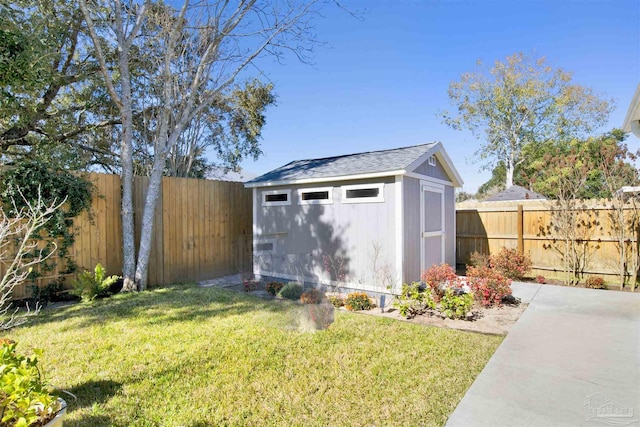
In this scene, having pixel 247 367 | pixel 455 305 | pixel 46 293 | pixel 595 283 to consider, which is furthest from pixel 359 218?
pixel 46 293

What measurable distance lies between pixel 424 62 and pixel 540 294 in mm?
7046

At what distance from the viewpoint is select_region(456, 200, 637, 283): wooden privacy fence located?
7.25 metres

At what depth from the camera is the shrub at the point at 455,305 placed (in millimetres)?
4863

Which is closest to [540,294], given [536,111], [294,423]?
[294,423]

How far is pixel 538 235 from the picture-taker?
806 centimetres

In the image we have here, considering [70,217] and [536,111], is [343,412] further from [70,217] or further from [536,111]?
[536,111]

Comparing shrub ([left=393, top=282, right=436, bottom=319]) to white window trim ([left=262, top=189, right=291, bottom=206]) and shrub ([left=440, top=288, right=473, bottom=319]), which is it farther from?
white window trim ([left=262, top=189, right=291, bottom=206])

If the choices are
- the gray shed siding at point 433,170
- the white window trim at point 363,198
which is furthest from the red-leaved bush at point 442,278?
the gray shed siding at point 433,170

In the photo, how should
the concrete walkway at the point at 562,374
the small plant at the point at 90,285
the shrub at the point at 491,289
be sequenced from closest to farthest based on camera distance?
1. the concrete walkway at the point at 562,374
2. the shrub at the point at 491,289
3. the small plant at the point at 90,285

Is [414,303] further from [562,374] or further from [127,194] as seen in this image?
[127,194]

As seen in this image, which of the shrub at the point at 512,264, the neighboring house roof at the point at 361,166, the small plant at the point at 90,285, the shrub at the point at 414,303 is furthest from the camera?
the shrub at the point at 512,264

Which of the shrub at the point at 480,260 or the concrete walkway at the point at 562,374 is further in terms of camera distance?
the shrub at the point at 480,260

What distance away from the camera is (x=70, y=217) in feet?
19.5

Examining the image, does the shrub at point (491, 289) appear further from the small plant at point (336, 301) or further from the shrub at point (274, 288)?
the shrub at point (274, 288)
